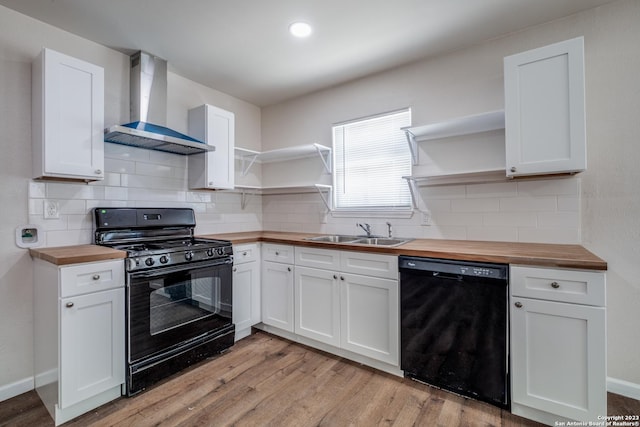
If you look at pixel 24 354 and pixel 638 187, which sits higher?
pixel 638 187

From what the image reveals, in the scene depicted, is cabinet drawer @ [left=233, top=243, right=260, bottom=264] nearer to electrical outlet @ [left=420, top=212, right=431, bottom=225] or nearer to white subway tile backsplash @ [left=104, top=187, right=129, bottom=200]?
white subway tile backsplash @ [left=104, top=187, right=129, bottom=200]

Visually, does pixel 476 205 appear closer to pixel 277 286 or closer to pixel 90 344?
pixel 277 286

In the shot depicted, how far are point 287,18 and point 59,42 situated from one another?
1676 millimetres

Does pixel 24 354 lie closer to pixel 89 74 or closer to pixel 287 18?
pixel 89 74

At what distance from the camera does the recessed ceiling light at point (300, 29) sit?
214cm

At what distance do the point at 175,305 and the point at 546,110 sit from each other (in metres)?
2.79

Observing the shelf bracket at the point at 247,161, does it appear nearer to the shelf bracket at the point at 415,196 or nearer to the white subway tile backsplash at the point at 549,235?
the shelf bracket at the point at 415,196

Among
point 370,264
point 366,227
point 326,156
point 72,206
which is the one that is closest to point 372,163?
point 326,156

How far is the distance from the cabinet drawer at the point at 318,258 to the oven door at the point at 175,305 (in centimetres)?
60

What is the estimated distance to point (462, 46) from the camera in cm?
242

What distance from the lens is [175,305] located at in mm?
2184

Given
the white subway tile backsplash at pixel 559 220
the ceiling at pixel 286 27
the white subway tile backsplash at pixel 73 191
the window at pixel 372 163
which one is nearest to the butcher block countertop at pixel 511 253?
the white subway tile backsplash at pixel 559 220

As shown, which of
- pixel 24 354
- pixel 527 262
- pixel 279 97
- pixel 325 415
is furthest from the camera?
pixel 279 97

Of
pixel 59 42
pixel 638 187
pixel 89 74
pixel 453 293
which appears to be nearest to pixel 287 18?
pixel 89 74
